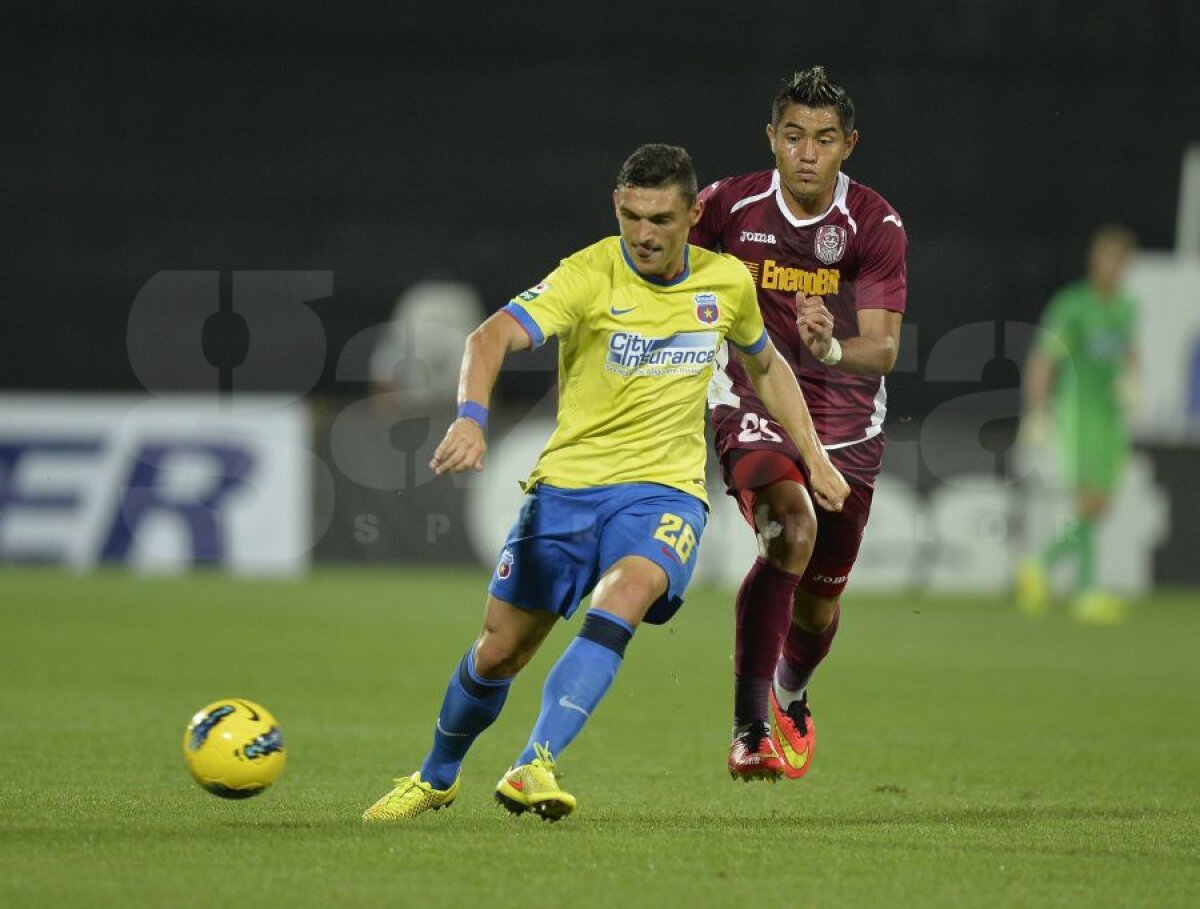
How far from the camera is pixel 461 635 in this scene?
12633 millimetres

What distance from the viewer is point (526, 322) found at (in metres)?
5.63

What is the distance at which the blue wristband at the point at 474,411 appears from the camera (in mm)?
5344

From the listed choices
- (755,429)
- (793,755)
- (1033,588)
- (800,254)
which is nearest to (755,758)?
(793,755)

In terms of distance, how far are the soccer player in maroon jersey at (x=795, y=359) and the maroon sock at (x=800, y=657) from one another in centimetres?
6

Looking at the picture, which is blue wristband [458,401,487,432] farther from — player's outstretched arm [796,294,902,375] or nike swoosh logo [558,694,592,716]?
player's outstretched arm [796,294,902,375]

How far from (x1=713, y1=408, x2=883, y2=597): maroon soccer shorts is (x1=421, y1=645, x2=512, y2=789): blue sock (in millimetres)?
1457

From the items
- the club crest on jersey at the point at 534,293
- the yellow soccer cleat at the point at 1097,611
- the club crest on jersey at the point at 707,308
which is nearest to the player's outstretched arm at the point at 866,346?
the club crest on jersey at the point at 707,308

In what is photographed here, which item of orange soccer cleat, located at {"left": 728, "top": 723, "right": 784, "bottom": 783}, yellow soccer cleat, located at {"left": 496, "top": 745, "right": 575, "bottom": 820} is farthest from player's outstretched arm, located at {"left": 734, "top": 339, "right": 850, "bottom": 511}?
yellow soccer cleat, located at {"left": 496, "top": 745, "right": 575, "bottom": 820}

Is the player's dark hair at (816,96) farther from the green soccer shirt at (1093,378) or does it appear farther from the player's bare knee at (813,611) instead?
the green soccer shirt at (1093,378)

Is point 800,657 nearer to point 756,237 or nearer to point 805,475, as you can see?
point 805,475

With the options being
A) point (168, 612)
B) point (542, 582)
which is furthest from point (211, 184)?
point (542, 582)

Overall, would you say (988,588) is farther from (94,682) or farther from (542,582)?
(542,582)

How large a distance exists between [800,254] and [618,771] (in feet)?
6.49

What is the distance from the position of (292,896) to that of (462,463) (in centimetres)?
121
